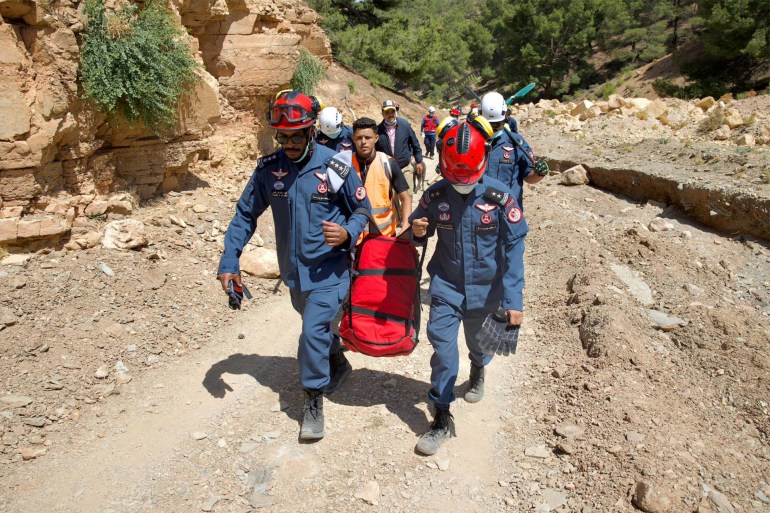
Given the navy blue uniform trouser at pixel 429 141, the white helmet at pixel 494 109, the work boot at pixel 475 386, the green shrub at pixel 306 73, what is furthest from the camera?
the navy blue uniform trouser at pixel 429 141

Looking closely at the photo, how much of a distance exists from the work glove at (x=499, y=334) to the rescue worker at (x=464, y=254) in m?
0.09

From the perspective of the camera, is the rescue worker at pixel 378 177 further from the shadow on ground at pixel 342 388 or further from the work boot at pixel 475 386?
the work boot at pixel 475 386

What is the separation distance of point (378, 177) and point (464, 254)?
6.42 feet

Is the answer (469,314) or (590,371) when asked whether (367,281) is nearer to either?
(469,314)

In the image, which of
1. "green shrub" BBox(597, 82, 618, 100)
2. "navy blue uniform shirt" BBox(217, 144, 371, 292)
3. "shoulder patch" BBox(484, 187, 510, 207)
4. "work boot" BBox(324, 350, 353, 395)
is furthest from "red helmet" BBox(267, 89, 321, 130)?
"green shrub" BBox(597, 82, 618, 100)

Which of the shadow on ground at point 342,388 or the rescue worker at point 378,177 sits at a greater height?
the rescue worker at point 378,177

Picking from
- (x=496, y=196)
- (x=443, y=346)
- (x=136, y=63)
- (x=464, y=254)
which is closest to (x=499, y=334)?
(x=443, y=346)

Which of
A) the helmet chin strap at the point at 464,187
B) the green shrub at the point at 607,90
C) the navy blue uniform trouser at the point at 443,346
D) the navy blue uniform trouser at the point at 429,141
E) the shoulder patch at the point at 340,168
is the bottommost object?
the green shrub at the point at 607,90

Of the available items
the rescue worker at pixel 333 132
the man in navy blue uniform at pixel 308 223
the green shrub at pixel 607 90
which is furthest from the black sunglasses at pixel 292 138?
the green shrub at pixel 607 90

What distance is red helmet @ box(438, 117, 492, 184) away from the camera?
3635mm

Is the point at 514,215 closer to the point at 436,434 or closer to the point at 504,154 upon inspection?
the point at 436,434

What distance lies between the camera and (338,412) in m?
4.51

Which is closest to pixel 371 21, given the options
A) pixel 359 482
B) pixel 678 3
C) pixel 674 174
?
pixel 674 174

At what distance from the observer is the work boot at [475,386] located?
466 cm
